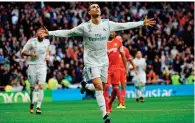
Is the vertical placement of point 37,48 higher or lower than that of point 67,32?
lower

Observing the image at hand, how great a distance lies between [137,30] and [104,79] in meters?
25.0

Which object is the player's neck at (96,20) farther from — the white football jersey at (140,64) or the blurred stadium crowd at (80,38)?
the blurred stadium crowd at (80,38)

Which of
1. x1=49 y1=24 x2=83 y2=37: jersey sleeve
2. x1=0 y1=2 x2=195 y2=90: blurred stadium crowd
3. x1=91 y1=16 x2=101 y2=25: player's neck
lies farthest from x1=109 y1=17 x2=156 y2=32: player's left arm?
x1=0 y1=2 x2=195 y2=90: blurred stadium crowd

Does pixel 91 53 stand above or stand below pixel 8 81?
above

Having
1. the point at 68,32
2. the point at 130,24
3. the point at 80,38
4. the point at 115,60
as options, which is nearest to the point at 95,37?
the point at 68,32

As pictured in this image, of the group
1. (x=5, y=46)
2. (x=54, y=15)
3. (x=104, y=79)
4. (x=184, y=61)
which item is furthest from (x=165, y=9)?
(x=104, y=79)

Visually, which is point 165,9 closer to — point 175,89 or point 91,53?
point 175,89

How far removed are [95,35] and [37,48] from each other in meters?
5.80

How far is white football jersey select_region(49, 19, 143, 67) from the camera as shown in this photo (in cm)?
1420

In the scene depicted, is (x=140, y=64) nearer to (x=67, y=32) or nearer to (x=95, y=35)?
(x=95, y=35)

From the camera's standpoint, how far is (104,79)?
14711mm

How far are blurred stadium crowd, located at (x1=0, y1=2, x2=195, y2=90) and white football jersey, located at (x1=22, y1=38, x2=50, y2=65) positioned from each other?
12.0 meters

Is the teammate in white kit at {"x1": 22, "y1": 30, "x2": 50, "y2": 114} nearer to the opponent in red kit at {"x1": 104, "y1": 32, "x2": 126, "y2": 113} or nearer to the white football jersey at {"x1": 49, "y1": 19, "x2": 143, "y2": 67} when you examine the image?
the opponent in red kit at {"x1": 104, "y1": 32, "x2": 126, "y2": 113}

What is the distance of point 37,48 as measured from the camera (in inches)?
776
